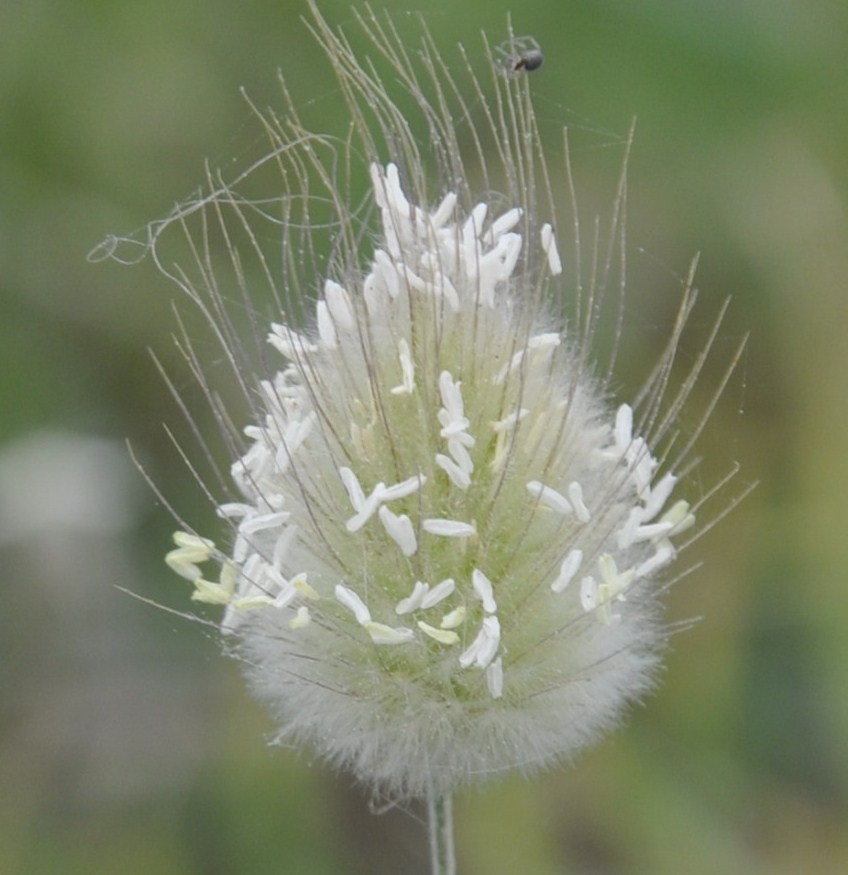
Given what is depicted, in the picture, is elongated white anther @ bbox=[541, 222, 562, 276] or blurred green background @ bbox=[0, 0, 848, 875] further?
blurred green background @ bbox=[0, 0, 848, 875]

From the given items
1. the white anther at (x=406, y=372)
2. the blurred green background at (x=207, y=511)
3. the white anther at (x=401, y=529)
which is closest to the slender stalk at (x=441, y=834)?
the white anther at (x=401, y=529)

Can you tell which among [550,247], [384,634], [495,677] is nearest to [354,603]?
[384,634]

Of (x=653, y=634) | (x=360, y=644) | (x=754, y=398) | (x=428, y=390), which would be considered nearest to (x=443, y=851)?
(x=360, y=644)

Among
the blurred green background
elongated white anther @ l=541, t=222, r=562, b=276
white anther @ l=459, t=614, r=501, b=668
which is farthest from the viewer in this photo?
the blurred green background

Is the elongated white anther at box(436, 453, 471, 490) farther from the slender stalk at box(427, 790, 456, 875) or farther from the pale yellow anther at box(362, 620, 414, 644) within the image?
the slender stalk at box(427, 790, 456, 875)

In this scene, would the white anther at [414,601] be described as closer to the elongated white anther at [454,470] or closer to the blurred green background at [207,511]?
the elongated white anther at [454,470]

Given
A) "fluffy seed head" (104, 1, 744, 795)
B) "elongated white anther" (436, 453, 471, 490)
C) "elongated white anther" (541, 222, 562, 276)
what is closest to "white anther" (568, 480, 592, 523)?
"fluffy seed head" (104, 1, 744, 795)
